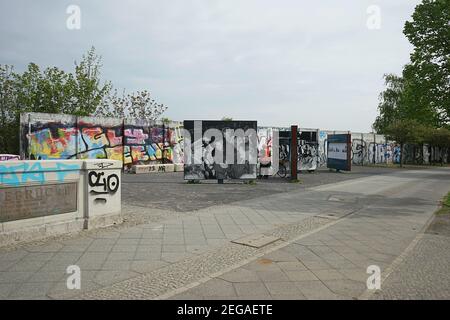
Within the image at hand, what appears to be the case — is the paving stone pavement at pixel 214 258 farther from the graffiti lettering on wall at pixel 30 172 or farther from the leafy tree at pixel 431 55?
the leafy tree at pixel 431 55

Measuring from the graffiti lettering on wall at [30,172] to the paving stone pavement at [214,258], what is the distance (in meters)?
1.07

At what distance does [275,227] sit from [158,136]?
615 inches

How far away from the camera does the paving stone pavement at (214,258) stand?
361cm

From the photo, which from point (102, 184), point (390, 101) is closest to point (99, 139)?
point (102, 184)

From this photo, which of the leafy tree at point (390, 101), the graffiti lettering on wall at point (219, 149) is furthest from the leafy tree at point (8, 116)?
the leafy tree at point (390, 101)

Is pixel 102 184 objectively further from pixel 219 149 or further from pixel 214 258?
pixel 219 149

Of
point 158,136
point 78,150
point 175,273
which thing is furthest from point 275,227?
point 158,136

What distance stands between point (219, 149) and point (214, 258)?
8.85m

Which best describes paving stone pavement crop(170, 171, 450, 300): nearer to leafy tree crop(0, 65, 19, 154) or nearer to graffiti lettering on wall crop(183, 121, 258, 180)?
graffiti lettering on wall crop(183, 121, 258, 180)

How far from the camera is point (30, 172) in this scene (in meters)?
5.21

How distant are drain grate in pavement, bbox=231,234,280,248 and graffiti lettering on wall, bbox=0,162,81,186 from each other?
3287mm

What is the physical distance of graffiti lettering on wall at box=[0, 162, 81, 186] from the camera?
4914 millimetres

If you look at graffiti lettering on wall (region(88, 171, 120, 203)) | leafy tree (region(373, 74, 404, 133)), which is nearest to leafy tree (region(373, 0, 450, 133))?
graffiti lettering on wall (region(88, 171, 120, 203))

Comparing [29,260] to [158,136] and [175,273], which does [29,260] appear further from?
[158,136]
